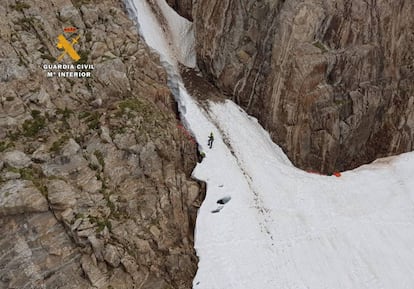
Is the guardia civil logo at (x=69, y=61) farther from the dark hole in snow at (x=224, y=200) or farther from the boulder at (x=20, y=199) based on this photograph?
the dark hole in snow at (x=224, y=200)

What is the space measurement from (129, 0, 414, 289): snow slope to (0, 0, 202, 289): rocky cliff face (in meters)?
1.55

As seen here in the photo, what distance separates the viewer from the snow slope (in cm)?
1880

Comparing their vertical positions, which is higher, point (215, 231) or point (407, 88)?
point (407, 88)

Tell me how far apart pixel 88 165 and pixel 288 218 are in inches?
430

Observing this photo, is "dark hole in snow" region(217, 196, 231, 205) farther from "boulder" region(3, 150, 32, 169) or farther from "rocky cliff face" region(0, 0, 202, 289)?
"boulder" region(3, 150, 32, 169)

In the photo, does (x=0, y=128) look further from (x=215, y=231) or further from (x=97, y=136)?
(x=215, y=231)

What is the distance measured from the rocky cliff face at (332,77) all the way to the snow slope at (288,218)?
6.46ft

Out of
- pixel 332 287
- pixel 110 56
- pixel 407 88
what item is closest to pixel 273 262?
pixel 332 287

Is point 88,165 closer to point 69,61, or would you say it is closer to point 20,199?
point 20,199

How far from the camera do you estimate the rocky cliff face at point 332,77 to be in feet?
86.4

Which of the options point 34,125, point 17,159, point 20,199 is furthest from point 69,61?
point 20,199

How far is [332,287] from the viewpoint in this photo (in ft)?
61.7

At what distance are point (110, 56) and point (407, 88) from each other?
19958mm

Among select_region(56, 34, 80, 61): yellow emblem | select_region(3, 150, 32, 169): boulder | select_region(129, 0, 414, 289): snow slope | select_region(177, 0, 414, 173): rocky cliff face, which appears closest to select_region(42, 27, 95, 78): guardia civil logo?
select_region(56, 34, 80, 61): yellow emblem
